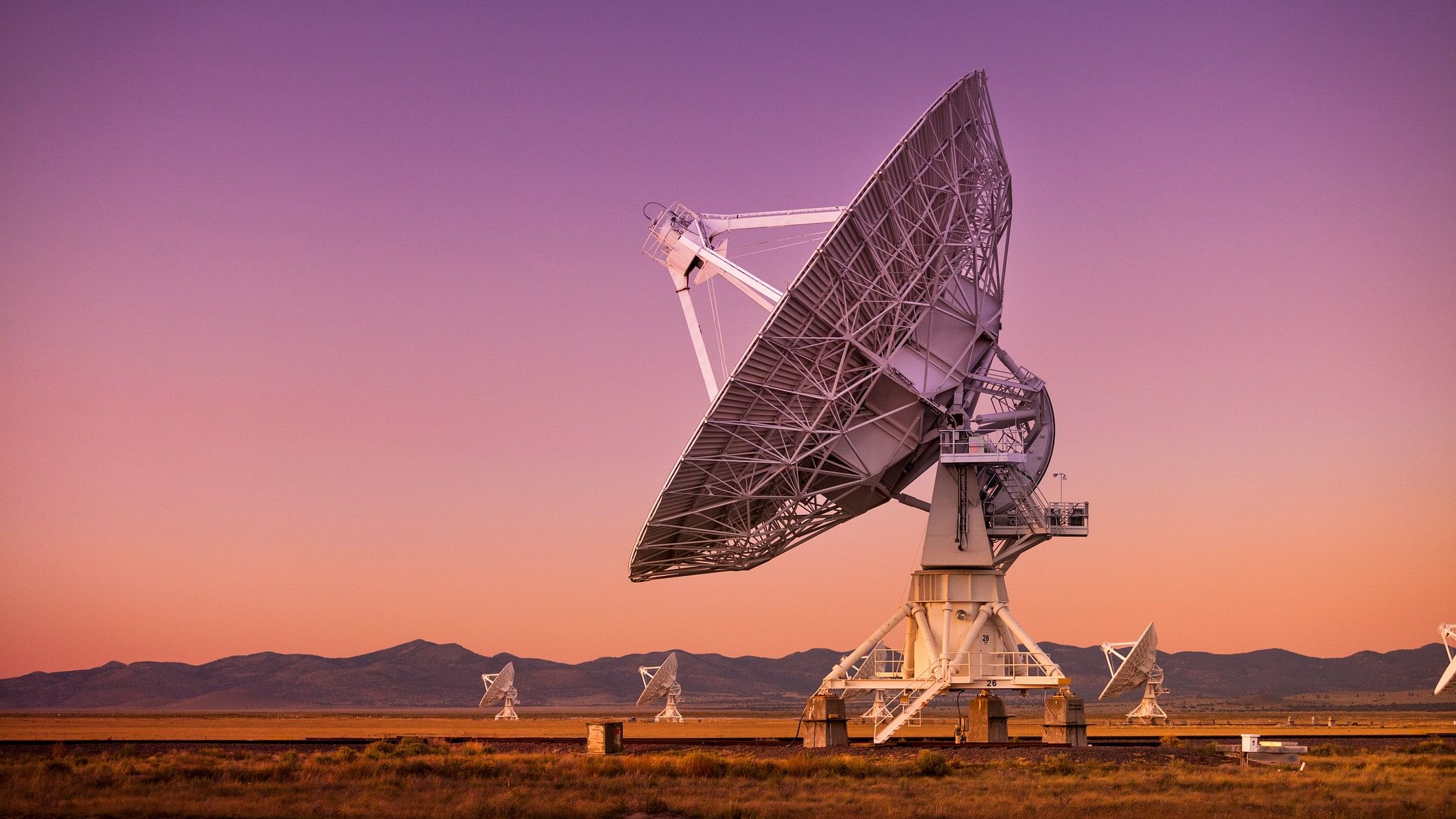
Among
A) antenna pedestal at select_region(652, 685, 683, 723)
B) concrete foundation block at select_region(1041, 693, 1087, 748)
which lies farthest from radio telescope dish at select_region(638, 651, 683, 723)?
concrete foundation block at select_region(1041, 693, 1087, 748)

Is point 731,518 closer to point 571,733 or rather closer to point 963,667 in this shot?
point 963,667

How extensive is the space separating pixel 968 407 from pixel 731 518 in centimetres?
713

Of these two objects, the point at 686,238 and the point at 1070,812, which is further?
the point at 686,238

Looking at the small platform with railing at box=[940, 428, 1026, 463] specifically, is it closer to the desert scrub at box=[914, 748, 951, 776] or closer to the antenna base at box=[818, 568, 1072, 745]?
the antenna base at box=[818, 568, 1072, 745]

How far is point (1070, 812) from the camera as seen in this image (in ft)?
73.3

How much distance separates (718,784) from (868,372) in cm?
1190

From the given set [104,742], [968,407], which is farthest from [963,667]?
[104,742]

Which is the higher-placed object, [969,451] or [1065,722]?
[969,451]

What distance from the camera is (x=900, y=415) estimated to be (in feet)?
124

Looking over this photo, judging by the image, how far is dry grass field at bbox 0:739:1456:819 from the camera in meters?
22.4

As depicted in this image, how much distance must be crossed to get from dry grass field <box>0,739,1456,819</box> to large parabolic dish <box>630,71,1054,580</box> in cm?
623

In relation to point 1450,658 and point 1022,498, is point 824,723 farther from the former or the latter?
point 1450,658

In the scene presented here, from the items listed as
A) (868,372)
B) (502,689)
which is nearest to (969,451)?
(868,372)

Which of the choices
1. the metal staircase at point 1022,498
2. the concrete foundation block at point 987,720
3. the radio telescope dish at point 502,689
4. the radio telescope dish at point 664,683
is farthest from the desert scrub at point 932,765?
the radio telescope dish at point 502,689
